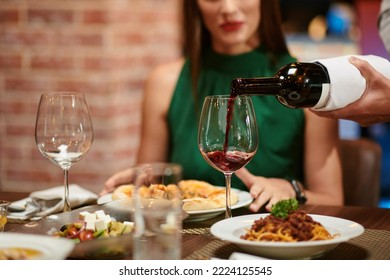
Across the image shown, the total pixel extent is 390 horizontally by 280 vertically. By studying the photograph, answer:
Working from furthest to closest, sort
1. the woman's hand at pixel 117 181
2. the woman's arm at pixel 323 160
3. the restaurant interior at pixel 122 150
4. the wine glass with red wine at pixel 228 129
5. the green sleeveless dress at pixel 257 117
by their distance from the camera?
1. the green sleeveless dress at pixel 257 117
2. the woman's arm at pixel 323 160
3. the woman's hand at pixel 117 181
4. the wine glass with red wine at pixel 228 129
5. the restaurant interior at pixel 122 150

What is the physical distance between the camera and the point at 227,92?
218cm

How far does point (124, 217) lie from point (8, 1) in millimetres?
1850

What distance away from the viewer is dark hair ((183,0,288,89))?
2.11 meters

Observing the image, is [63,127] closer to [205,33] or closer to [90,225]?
[90,225]

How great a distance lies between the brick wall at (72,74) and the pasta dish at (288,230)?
172cm

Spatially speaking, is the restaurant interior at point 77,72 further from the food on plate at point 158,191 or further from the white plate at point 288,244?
the food on plate at point 158,191

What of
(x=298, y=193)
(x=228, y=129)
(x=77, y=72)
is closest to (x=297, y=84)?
(x=228, y=129)

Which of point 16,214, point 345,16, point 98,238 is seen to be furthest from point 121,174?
point 345,16

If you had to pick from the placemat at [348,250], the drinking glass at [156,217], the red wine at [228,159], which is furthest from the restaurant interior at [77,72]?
the drinking glass at [156,217]

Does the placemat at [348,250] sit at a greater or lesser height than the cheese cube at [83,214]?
lesser

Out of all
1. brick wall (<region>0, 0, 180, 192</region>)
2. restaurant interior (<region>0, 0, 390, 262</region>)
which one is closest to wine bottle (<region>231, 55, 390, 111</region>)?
restaurant interior (<region>0, 0, 390, 262</region>)

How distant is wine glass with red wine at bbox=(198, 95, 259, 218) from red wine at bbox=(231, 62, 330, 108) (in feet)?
0.12

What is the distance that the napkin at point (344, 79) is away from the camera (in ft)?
4.27

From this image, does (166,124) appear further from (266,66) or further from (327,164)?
(327,164)
